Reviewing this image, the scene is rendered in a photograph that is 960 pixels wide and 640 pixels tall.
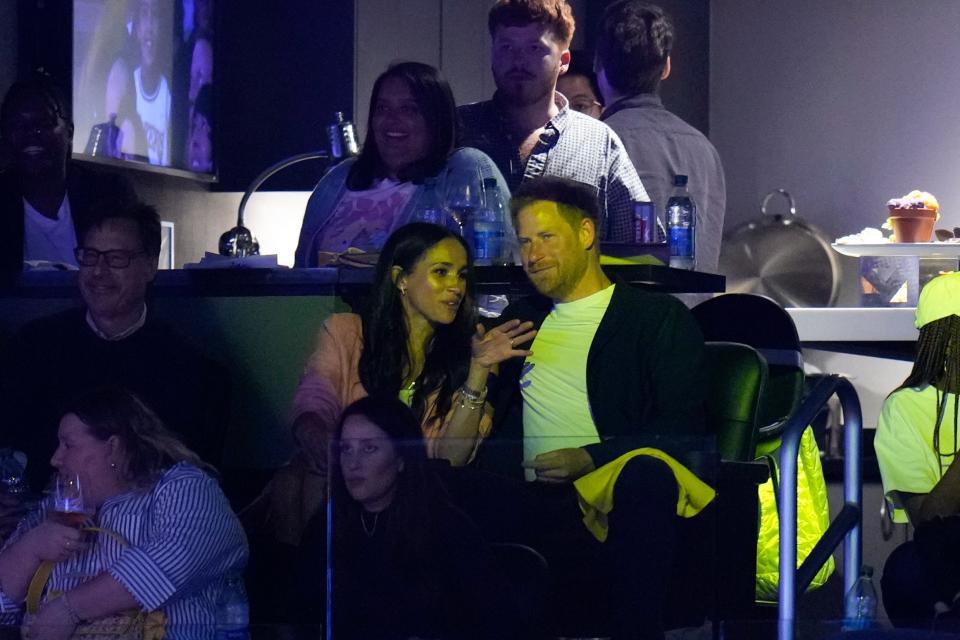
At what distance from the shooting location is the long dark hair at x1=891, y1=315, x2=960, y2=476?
294 centimetres

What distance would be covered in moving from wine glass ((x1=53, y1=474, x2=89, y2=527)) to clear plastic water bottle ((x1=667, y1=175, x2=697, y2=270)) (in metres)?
1.48

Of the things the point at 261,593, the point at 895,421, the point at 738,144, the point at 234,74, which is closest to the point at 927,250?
the point at 738,144

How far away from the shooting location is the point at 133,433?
8.55ft

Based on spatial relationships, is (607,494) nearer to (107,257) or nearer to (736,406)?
(736,406)

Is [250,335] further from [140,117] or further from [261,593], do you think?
[140,117]

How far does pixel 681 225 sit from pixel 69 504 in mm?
1752

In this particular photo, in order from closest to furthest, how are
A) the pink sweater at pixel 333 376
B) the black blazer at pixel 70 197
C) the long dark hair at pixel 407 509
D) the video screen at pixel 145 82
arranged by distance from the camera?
the long dark hair at pixel 407 509
the pink sweater at pixel 333 376
the black blazer at pixel 70 197
the video screen at pixel 145 82

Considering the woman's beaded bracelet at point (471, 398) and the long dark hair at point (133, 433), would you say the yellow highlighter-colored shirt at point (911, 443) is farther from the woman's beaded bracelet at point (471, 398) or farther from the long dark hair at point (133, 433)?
the long dark hair at point (133, 433)

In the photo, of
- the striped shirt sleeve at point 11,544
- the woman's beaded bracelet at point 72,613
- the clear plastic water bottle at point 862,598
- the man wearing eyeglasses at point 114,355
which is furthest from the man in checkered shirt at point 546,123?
the woman's beaded bracelet at point 72,613

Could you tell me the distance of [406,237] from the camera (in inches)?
113

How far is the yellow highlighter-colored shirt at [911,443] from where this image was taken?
2.91 metres

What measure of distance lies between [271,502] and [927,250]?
2.81 metres

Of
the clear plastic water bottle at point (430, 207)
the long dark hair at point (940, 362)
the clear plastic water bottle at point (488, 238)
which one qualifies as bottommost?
the long dark hair at point (940, 362)

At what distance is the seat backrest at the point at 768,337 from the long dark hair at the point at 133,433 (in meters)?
1.21
